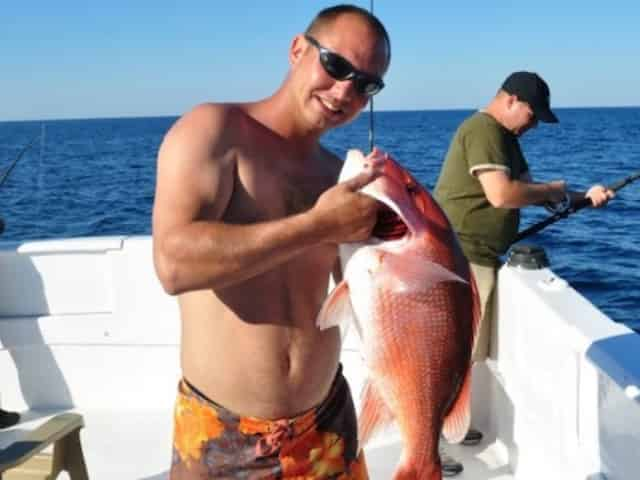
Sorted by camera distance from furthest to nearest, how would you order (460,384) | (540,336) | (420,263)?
(540,336), (460,384), (420,263)

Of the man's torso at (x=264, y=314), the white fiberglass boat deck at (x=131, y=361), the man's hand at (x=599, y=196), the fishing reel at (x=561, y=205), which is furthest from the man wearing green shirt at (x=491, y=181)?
the man's torso at (x=264, y=314)

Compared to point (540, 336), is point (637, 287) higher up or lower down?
lower down

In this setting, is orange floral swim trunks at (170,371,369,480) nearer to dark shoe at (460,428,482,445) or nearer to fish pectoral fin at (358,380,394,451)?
fish pectoral fin at (358,380,394,451)

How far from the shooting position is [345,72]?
1.80 m

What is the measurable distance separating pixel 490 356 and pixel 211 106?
2614mm

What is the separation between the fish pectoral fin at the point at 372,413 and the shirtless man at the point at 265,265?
0.23 metres

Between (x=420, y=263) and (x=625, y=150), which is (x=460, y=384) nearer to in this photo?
(x=420, y=263)

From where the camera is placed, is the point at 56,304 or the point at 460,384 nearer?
the point at 460,384

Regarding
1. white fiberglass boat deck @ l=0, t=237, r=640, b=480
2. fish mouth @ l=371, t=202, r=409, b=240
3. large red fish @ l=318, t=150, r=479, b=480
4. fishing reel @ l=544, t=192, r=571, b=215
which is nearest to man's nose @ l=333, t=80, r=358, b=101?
large red fish @ l=318, t=150, r=479, b=480

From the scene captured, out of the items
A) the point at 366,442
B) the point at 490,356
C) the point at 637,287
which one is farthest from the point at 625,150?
the point at 366,442

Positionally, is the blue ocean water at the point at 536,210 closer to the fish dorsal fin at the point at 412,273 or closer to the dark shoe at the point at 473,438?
the dark shoe at the point at 473,438

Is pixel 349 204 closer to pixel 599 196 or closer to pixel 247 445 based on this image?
pixel 247 445

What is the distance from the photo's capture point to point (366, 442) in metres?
1.91

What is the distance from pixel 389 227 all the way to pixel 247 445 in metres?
0.71
